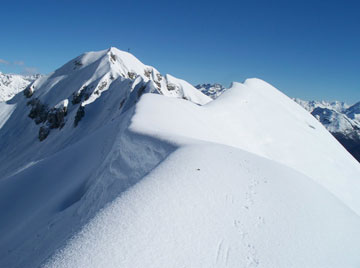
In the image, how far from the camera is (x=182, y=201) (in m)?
5.87

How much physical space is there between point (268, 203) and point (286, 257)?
1796mm

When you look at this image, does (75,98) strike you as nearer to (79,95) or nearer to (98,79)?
(79,95)

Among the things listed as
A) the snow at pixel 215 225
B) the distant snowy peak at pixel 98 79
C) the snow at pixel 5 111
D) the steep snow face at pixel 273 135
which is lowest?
the snow at pixel 215 225

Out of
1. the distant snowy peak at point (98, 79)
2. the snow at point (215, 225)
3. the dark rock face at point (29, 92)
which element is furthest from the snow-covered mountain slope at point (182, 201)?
the dark rock face at point (29, 92)

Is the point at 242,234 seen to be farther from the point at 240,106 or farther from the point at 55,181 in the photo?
the point at 240,106

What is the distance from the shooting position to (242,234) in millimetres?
5305

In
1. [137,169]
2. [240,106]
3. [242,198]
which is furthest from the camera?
[240,106]

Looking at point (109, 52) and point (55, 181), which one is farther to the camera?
point (109, 52)

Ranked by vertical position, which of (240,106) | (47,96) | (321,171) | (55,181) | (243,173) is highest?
(47,96)

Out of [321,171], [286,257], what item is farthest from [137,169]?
[321,171]

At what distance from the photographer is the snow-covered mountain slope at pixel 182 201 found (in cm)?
476

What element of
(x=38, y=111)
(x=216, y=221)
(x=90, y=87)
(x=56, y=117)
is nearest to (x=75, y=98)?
(x=90, y=87)

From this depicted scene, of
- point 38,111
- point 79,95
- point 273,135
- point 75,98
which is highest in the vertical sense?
point 79,95

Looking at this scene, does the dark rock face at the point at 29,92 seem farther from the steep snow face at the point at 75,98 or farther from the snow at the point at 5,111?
the snow at the point at 5,111
